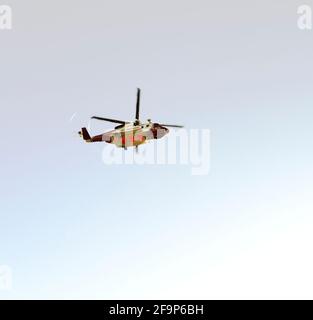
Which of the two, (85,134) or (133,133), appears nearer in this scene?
(133,133)

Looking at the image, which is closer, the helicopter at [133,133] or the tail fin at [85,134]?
the helicopter at [133,133]

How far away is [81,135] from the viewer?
124188 mm

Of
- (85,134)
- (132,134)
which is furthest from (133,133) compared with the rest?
(85,134)

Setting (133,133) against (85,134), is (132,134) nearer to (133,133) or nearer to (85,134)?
(133,133)

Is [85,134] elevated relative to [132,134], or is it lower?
elevated

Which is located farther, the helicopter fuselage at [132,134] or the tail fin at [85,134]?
the tail fin at [85,134]

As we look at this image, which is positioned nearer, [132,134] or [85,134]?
[132,134]

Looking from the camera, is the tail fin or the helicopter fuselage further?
the tail fin
